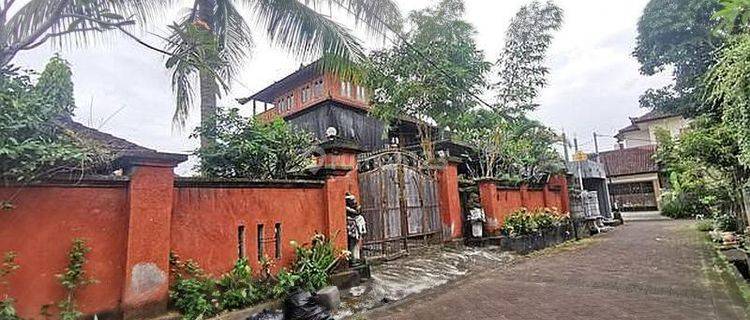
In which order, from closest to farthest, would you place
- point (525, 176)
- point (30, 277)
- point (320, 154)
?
1. point (30, 277)
2. point (320, 154)
3. point (525, 176)

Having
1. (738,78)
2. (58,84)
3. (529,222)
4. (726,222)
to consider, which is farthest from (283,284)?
(726,222)

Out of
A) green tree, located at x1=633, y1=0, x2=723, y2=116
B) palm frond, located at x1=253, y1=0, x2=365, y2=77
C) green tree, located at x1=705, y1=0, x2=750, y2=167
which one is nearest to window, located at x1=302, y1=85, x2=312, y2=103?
palm frond, located at x1=253, y1=0, x2=365, y2=77

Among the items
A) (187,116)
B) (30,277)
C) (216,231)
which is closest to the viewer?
(30,277)

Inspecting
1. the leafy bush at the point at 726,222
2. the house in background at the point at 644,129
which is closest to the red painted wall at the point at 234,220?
the leafy bush at the point at 726,222

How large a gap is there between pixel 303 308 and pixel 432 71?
818cm

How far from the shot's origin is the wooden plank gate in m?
7.75

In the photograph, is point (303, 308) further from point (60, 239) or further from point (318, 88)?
point (318, 88)

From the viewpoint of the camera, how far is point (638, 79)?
14312mm

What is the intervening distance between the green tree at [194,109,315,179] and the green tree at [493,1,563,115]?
334 inches

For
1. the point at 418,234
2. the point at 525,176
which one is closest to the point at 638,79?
the point at 525,176

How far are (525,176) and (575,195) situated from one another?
11.4 feet

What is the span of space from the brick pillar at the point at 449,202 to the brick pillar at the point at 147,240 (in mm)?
6460

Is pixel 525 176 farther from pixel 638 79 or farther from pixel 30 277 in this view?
pixel 30 277

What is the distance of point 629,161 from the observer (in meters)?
28.6
